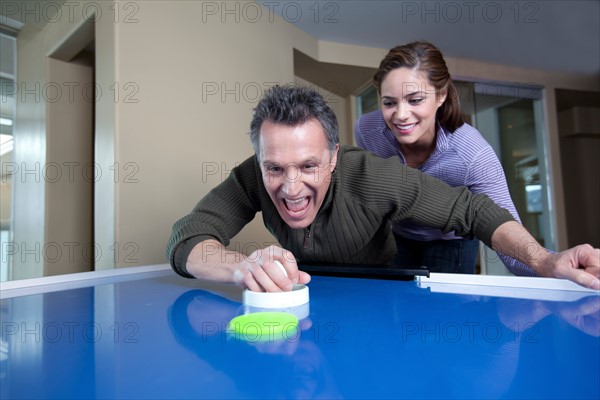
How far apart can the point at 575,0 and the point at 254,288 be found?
13.2 feet

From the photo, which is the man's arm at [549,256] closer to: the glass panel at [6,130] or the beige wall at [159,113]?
the beige wall at [159,113]

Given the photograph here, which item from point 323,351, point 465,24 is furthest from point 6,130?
point 465,24

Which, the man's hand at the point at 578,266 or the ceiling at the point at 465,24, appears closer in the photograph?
the man's hand at the point at 578,266

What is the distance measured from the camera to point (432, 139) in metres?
1.72

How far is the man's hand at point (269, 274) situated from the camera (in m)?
0.89

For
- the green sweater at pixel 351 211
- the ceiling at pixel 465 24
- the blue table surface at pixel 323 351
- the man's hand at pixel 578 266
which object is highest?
the ceiling at pixel 465 24

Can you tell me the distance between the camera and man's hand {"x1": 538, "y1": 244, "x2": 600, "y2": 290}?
0.88 m

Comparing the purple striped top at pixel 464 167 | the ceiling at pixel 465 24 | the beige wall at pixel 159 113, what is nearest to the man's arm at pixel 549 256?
the purple striped top at pixel 464 167

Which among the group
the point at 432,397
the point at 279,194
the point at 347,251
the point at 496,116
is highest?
the point at 496,116

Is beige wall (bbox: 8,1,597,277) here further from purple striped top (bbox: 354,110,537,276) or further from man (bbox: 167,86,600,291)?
purple striped top (bbox: 354,110,537,276)

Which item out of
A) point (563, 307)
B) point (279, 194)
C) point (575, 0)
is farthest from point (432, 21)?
point (563, 307)

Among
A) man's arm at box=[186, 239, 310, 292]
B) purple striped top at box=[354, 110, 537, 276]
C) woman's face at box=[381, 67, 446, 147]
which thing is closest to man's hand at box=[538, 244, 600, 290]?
purple striped top at box=[354, 110, 537, 276]

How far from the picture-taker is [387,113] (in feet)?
5.55

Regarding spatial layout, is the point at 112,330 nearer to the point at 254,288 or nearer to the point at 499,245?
the point at 254,288
